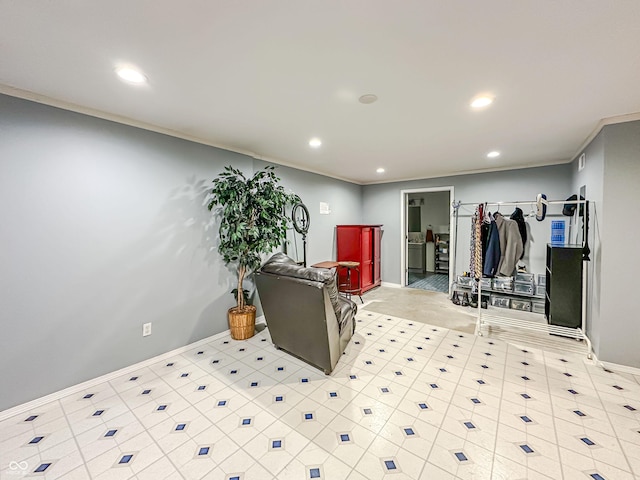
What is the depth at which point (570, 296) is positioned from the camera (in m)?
2.95

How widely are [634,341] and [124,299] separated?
4.91 metres

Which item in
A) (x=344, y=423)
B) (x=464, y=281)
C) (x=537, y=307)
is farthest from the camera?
(x=464, y=281)

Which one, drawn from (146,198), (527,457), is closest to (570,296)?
(527,457)

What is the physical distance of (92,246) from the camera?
2314 millimetres

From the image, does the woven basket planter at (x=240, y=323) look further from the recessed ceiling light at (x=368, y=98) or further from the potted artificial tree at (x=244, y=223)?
the recessed ceiling light at (x=368, y=98)

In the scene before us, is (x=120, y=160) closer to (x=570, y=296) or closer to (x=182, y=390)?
(x=182, y=390)

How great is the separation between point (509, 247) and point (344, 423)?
9.93ft

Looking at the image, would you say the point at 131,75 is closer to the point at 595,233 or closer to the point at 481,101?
the point at 481,101

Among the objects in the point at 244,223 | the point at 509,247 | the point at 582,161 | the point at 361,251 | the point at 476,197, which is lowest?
the point at 361,251

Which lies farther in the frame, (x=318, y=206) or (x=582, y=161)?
(x=318, y=206)

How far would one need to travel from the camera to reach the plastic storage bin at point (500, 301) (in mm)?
4293

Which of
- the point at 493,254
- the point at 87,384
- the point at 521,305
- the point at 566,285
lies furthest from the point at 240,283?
the point at 521,305

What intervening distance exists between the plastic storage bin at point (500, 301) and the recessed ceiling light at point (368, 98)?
4.00m

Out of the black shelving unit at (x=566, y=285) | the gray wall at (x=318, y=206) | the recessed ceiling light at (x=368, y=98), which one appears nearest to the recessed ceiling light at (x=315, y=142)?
the gray wall at (x=318, y=206)
